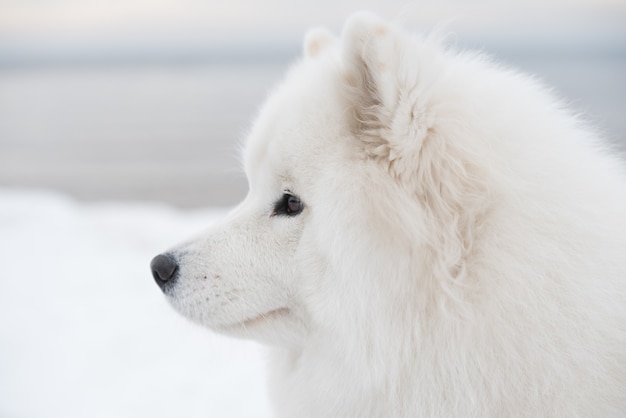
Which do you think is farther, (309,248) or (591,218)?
(309,248)

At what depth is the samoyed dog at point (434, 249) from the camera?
189 centimetres

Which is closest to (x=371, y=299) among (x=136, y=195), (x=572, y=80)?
(x=136, y=195)

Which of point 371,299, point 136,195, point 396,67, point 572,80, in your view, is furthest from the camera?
point 572,80

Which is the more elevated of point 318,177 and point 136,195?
point 318,177

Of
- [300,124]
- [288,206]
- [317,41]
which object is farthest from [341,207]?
[317,41]

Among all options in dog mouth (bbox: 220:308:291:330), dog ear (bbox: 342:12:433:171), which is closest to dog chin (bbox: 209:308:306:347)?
dog mouth (bbox: 220:308:291:330)

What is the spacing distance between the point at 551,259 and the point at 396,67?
85 cm

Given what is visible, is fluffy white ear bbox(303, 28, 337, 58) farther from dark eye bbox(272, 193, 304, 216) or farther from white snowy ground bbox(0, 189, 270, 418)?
white snowy ground bbox(0, 189, 270, 418)

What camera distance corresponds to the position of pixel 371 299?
2.02 metres

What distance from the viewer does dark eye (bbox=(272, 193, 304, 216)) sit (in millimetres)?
2180

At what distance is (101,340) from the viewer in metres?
4.56

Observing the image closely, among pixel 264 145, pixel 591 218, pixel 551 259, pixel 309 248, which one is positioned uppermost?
pixel 591 218

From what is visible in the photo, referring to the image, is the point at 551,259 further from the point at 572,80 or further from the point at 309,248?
the point at 572,80

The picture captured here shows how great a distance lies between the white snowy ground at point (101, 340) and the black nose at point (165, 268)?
0.46 m
